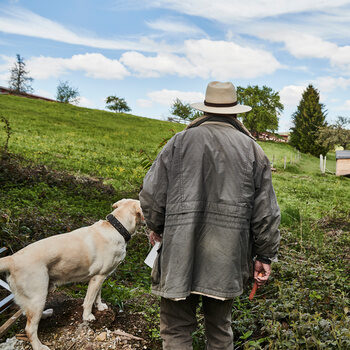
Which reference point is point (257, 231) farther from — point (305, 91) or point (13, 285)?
point (305, 91)

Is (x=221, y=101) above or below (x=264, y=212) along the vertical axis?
above

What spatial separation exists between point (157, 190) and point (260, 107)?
61.9 meters

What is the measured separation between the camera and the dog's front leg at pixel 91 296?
3.56m

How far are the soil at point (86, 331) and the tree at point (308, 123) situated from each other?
167 feet

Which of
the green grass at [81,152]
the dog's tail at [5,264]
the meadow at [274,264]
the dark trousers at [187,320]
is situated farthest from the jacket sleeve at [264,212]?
the green grass at [81,152]

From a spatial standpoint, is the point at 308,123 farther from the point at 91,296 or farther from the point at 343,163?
the point at 91,296

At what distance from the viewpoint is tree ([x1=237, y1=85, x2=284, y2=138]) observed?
196 feet

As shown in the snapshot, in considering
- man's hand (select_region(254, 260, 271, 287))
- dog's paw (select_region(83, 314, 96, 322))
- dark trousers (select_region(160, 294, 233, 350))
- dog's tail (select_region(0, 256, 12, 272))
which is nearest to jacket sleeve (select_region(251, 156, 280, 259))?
man's hand (select_region(254, 260, 271, 287))

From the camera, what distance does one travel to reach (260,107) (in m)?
61.2

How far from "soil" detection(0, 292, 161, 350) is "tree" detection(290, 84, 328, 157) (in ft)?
167

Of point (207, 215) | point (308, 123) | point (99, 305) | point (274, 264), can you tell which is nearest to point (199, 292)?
point (207, 215)

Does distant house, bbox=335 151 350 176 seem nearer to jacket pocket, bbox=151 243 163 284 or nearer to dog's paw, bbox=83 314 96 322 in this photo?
dog's paw, bbox=83 314 96 322

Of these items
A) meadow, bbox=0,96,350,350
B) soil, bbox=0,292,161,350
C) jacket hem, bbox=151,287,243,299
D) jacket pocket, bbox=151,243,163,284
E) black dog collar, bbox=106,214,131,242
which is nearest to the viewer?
jacket hem, bbox=151,287,243,299

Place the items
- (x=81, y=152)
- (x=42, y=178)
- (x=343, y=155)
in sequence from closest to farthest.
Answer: (x=42, y=178)
(x=81, y=152)
(x=343, y=155)
